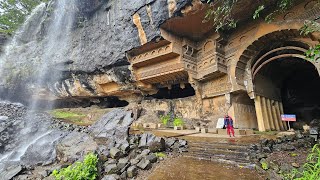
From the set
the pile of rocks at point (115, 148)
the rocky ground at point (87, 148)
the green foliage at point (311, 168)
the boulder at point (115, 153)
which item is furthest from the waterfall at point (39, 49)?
the green foliage at point (311, 168)

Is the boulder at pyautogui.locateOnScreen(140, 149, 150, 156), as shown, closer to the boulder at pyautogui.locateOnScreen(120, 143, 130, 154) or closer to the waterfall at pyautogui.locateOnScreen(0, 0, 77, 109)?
the boulder at pyautogui.locateOnScreen(120, 143, 130, 154)

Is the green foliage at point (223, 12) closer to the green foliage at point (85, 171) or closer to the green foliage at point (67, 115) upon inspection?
the green foliage at point (85, 171)

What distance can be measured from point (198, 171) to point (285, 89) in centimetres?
1339

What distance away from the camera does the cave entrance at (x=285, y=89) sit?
1083cm

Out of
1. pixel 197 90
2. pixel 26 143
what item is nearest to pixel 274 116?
pixel 197 90

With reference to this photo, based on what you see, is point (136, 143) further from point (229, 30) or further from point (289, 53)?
point (289, 53)

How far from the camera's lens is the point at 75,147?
7.70 metres

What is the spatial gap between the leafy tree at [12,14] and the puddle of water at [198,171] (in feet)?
65.3

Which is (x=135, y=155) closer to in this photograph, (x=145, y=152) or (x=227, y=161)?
(x=145, y=152)

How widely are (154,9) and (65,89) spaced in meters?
10.5

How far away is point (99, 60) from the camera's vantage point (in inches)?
533

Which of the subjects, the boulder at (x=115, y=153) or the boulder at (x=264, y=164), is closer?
the boulder at (x=264, y=164)

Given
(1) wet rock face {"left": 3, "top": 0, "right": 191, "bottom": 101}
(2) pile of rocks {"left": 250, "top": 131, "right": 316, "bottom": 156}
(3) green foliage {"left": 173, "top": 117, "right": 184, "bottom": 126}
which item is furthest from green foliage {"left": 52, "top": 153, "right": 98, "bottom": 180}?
(3) green foliage {"left": 173, "top": 117, "right": 184, "bottom": 126}

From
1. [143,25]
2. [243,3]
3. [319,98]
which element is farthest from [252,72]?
[319,98]
